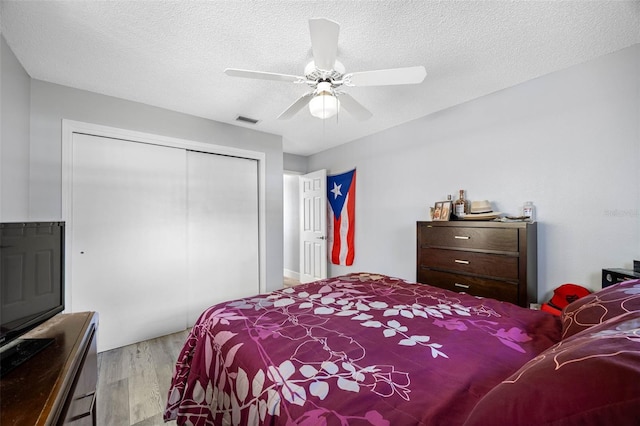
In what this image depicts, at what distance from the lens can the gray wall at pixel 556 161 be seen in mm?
1892

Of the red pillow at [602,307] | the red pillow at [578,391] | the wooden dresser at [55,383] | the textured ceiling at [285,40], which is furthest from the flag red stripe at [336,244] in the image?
the red pillow at [578,391]

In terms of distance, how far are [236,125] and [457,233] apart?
9.38 feet

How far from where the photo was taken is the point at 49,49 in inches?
72.0

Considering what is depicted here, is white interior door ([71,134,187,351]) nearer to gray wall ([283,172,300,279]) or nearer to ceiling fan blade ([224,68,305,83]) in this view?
ceiling fan blade ([224,68,305,83])

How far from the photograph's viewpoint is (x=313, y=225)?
15.0 ft

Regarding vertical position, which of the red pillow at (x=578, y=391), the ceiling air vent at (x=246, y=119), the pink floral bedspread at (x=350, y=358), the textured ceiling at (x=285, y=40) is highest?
the textured ceiling at (x=285, y=40)

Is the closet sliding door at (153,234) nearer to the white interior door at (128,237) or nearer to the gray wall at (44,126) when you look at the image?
the white interior door at (128,237)

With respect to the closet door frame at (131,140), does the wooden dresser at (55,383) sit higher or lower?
lower

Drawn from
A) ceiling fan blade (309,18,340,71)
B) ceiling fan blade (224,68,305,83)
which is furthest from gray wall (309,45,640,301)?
ceiling fan blade (224,68,305,83)

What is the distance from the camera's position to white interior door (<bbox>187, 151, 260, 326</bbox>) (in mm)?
3051

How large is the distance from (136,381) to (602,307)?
284 centimetres

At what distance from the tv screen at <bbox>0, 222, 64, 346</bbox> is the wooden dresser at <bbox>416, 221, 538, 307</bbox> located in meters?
2.77

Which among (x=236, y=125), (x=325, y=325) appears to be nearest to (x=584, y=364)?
(x=325, y=325)

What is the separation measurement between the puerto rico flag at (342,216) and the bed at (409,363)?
2.37m
